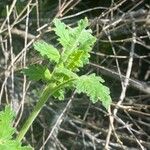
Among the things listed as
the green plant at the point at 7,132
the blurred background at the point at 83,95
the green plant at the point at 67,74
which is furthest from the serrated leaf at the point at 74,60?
the blurred background at the point at 83,95

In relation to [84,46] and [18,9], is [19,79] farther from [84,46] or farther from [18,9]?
[84,46]

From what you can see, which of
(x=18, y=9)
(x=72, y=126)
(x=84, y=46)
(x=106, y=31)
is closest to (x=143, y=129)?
(x=72, y=126)

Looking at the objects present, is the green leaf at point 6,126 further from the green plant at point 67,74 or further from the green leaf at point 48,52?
the green leaf at point 48,52

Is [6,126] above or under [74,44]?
under

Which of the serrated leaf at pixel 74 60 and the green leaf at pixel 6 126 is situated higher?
the serrated leaf at pixel 74 60

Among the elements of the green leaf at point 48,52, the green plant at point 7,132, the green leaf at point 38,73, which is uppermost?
the green leaf at point 48,52

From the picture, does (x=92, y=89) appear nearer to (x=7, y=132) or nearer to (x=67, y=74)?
(x=67, y=74)

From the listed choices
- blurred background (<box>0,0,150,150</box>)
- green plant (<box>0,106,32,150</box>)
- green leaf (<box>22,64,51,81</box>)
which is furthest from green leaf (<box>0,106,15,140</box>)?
blurred background (<box>0,0,150,150</box>)

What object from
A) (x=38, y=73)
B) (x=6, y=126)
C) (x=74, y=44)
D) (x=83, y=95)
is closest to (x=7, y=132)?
(x=6, y=126)
